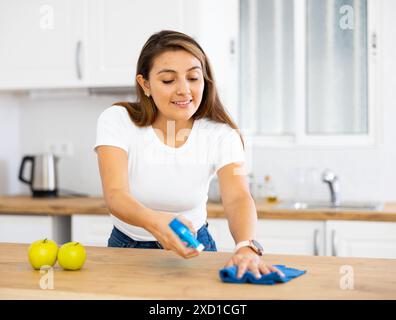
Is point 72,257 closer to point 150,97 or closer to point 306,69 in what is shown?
point 150,97

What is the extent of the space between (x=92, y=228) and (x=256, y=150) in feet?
→ 3.44

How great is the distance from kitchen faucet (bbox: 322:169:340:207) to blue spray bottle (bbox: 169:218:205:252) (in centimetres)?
192

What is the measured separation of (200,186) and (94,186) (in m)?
1.90

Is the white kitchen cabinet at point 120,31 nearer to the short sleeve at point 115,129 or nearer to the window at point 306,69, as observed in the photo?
the window at point 306,69

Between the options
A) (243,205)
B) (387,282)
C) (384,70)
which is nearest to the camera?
(387,282)

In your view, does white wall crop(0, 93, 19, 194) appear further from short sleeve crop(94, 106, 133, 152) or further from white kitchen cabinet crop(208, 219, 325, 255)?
short sleeve crop(94, 106, 133, 152)

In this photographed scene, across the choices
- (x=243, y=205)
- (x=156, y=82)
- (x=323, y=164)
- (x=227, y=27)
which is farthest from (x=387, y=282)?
(x=227, y=27)

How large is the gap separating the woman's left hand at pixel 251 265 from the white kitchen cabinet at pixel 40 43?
2.13 m

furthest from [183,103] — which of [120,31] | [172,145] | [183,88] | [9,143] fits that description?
[9,143]

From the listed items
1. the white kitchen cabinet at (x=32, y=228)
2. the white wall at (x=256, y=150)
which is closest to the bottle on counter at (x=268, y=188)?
the white wall at (x=256, y=150)

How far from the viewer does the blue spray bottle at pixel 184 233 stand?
1.56 m

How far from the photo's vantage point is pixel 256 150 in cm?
368

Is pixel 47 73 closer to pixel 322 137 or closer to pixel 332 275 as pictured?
pixel 322 137
